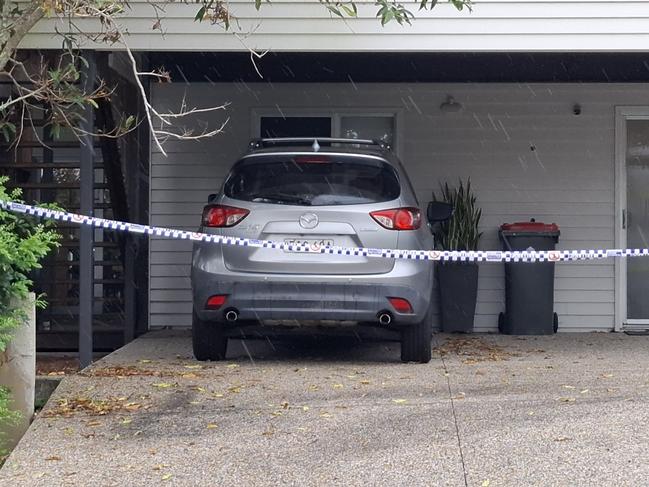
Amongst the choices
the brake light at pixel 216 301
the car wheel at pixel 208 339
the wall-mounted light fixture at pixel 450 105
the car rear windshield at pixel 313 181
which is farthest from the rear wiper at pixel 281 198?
the wall-mounted light fixture at pixel 450 105

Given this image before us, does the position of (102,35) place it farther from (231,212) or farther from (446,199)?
(446,199)

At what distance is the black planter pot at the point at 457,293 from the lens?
10875mm

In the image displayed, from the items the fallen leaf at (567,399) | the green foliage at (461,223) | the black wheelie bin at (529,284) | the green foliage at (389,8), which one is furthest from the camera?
the green foliage at (461,223)

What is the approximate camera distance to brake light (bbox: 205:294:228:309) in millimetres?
7754

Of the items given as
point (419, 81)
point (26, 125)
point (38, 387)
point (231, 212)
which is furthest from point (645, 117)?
point (38, 387)

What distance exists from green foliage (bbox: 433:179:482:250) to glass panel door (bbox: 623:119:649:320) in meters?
1.63

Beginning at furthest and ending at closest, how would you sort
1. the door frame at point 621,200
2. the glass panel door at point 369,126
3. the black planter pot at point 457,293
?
the glass panel door at point 369,126
the door frame at point 621,200
the black planter pot at point 457,293

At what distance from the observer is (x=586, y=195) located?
36.8 feet

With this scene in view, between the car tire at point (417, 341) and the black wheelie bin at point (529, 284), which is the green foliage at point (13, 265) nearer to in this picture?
the car tire at point (417, 341)

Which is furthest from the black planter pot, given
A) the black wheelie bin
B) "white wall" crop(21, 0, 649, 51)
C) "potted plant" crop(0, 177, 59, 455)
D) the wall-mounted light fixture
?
"potted plant" crop(0, 177, 59, 455)

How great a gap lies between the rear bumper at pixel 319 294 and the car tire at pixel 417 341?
0.31 m

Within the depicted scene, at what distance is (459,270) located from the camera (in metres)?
10.9

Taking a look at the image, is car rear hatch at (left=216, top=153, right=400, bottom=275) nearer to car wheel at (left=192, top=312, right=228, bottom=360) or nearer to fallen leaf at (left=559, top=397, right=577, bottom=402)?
car wheel at (left=192, top=312, right=228, bottom=360)

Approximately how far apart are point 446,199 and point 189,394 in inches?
189
